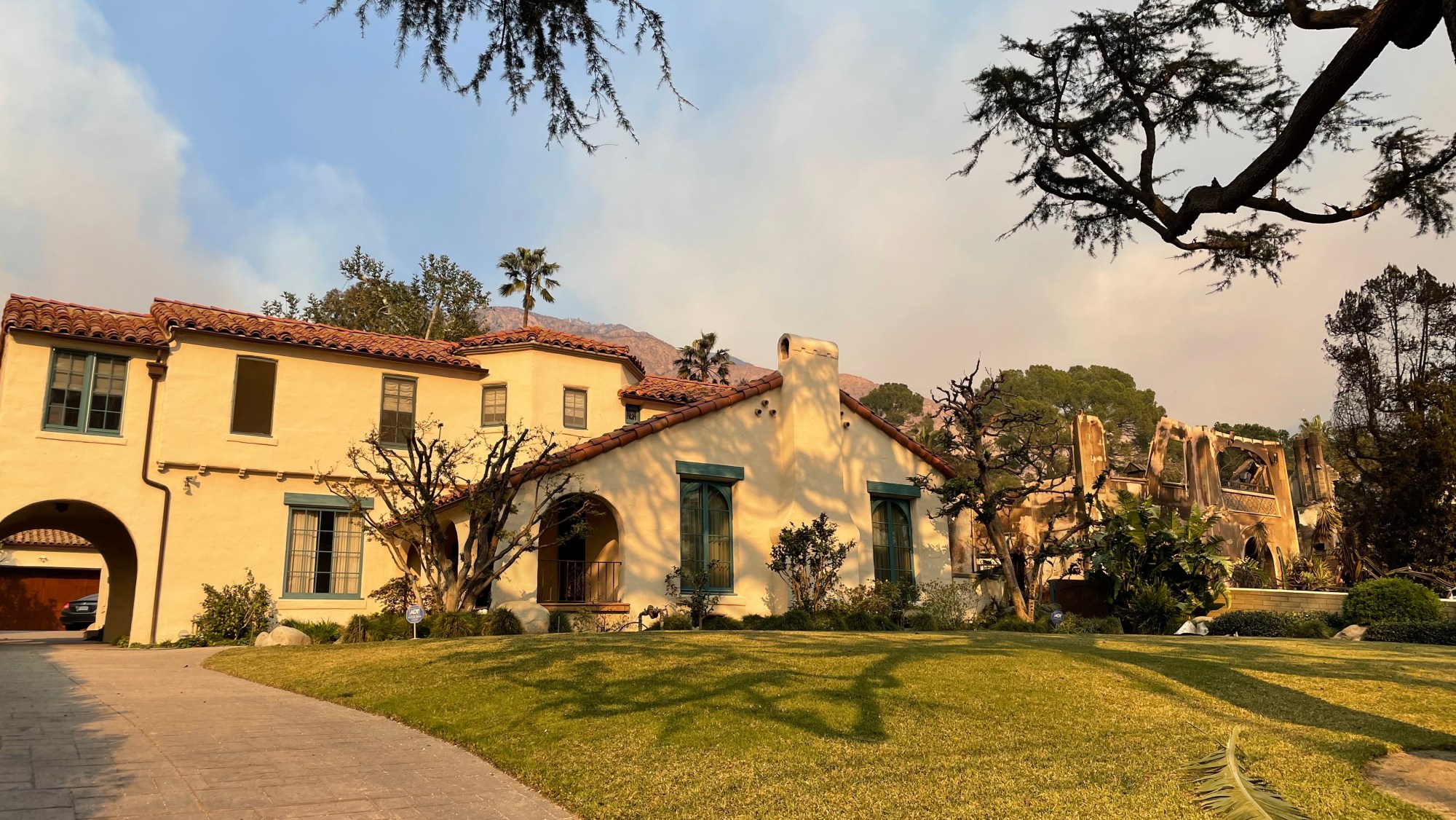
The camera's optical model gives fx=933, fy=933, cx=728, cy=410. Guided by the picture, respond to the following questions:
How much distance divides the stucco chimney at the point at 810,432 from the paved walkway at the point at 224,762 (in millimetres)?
13169

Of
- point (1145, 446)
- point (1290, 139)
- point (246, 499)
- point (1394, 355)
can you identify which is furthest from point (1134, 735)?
point (1145, 446)

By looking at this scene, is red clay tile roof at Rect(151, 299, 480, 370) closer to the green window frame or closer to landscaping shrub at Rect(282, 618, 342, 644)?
the green window frame

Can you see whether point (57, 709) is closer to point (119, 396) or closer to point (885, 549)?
point (119, 396)

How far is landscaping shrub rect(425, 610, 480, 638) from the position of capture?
1647 centimetres

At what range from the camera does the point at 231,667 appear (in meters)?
13.0

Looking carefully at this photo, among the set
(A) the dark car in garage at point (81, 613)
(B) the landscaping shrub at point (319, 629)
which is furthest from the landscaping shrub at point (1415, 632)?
Result: (A) the dark car in garage at point (81, 613)

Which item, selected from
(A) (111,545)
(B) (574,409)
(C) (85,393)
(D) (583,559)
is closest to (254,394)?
(C) (85,393)

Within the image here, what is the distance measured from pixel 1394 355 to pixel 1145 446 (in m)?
39.7

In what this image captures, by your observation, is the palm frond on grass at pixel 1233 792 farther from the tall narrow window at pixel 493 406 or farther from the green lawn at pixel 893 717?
the tall narrow window at pixel 493 406

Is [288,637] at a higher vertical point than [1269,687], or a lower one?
higher

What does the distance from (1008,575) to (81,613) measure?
29.9 metres

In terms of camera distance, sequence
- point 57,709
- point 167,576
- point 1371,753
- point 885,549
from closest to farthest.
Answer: point 1371,753 → point 57,709 → point 167,576 → point 885,549

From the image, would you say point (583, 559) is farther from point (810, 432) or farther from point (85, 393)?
point (85, 393)

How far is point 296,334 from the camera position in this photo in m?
21.6
